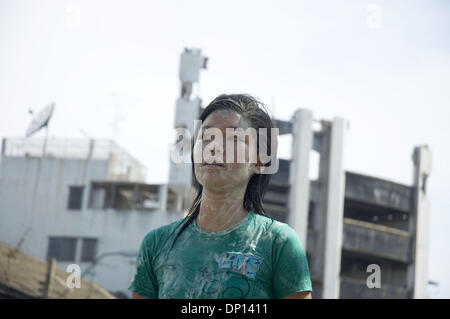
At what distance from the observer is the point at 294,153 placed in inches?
1706

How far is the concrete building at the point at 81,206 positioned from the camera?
42656mm

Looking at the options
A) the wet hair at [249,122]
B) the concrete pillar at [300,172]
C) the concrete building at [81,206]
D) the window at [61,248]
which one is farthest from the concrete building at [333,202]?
the wet hair at [249,122]

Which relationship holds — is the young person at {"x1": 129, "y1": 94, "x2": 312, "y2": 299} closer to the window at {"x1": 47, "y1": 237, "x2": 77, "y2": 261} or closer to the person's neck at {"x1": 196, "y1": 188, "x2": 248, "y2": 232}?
the person's neck at {"x1": 196, "y1": 188, "x2": 248, "y2": 232}

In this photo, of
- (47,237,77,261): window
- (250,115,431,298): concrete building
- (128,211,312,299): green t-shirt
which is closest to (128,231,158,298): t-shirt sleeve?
(128,211,312,299): green t-shirt

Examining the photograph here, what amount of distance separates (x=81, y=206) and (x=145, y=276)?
41.0 metres

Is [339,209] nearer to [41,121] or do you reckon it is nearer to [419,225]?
[419,225]

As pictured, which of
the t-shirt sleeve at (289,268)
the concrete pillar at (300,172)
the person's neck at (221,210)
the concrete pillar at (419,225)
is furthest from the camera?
the concrete pillar at (419,225)

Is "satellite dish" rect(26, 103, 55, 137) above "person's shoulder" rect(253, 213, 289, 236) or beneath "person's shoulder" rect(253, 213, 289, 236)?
above

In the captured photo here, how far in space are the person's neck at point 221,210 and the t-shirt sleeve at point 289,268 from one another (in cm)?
26

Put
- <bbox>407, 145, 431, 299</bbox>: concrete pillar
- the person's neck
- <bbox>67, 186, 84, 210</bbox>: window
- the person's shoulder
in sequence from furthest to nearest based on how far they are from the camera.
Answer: <bbox>407, 145, 431, 299</bbox>: concrete pillar
<bbox>67, 186, 84, 210</bbox>: window
the person's neck
the person's shoulder

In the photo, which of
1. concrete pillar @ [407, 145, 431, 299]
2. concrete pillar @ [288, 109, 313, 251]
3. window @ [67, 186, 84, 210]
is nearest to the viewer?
concrete pillar @ [288, 109, 313, 251]

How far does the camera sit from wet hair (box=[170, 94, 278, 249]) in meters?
3.36

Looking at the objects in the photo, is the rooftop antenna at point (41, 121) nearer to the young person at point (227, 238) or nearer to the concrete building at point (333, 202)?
the concrete building at point (333, 202)

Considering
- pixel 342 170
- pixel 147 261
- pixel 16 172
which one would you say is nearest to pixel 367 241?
pixel 342 170
